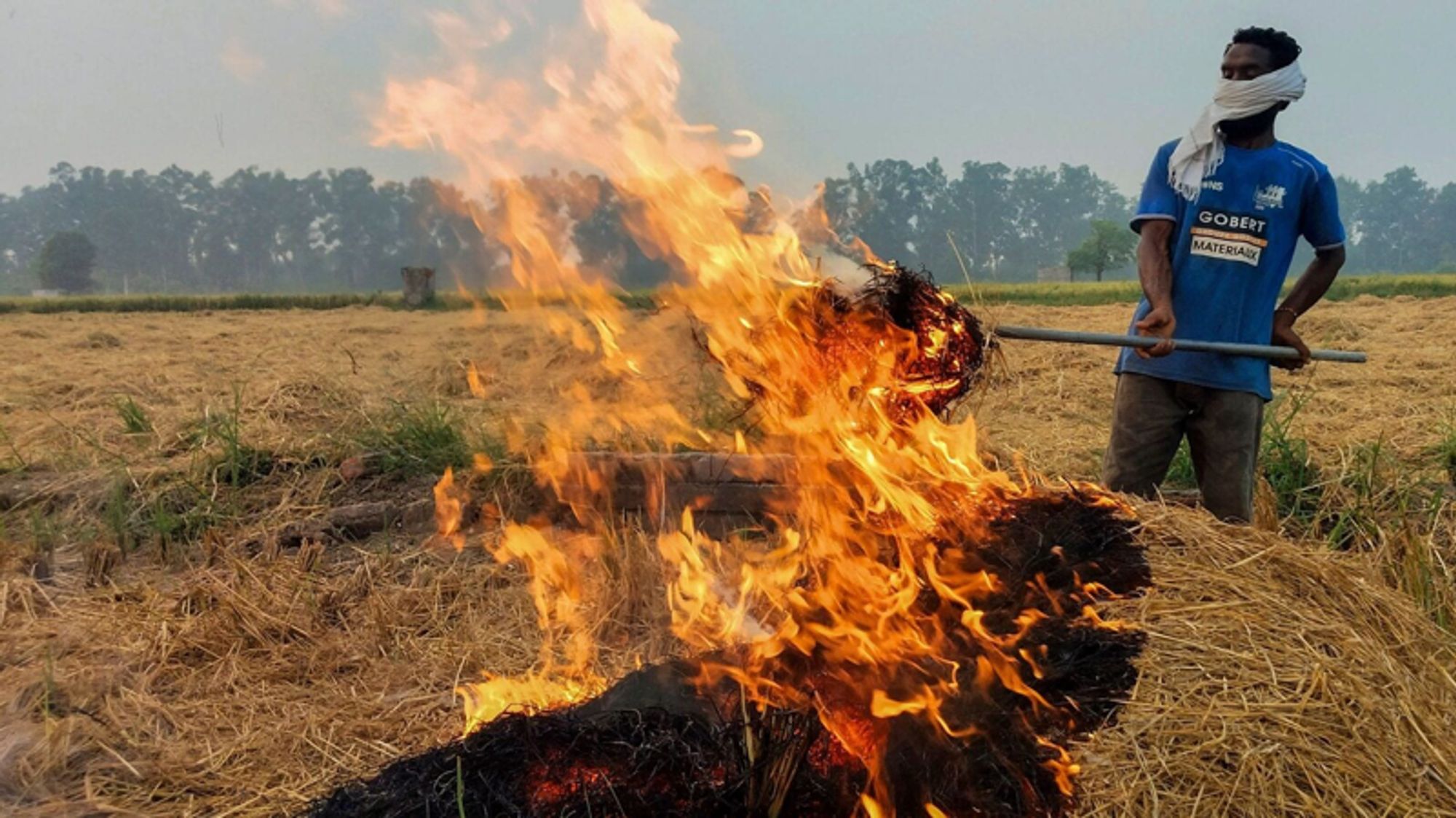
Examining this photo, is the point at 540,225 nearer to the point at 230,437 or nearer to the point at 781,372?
the point at 781,372

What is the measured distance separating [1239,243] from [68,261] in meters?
60.9

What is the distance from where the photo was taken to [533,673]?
352 cm

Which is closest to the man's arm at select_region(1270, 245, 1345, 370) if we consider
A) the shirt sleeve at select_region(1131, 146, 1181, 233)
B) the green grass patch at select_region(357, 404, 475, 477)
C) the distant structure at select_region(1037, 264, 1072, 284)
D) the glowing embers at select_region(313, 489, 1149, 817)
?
the shirt sleeve at select_region(1131, 146, 1181, 233)

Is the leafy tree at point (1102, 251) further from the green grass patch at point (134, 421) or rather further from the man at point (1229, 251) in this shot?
the man at point (1229, 251)

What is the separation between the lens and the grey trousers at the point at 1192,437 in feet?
11.3

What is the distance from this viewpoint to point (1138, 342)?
2941 mm

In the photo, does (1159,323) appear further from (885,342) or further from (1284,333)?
(885,342)

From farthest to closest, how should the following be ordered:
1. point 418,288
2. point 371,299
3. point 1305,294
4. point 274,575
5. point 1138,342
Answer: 1. point 371,299
2. point 418,288
3. point 274,575
4. point 1305,294
5. point 1138,342

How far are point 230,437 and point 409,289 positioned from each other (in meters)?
16.7

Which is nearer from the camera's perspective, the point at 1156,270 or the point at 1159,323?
the point at 1159,323

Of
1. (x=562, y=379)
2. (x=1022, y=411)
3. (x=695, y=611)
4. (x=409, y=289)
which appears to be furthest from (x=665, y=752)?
(x=409, y=289)

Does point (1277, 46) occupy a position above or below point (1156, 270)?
above

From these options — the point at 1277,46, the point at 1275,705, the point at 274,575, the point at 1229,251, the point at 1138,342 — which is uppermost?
the point at 1277,46

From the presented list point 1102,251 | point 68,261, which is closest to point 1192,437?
point 1102,251
